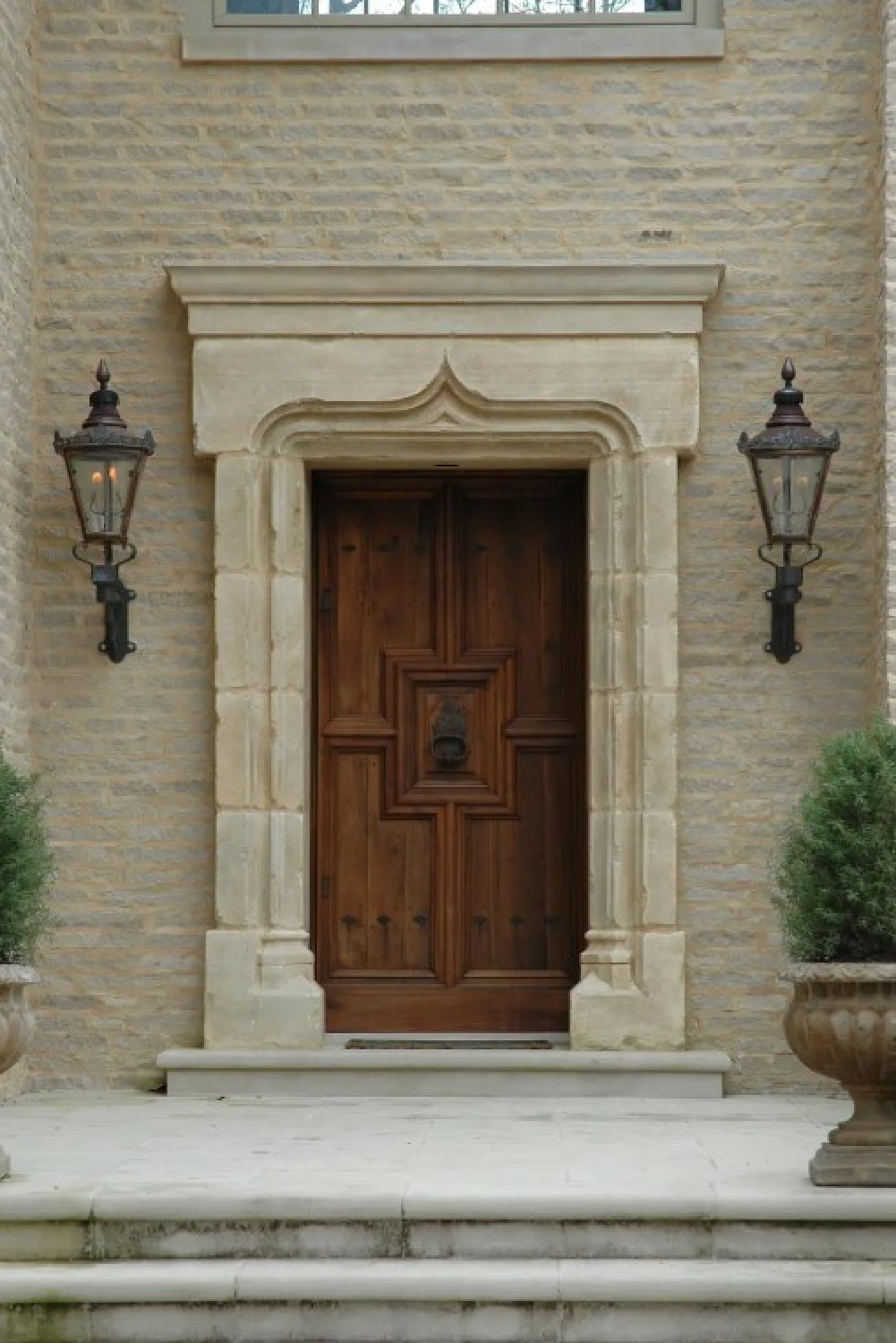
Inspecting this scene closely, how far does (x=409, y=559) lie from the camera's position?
916 cm

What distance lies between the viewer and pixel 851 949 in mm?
6469

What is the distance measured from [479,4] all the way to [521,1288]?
5.19 m

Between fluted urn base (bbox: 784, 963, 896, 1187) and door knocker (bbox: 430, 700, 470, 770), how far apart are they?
112 inches

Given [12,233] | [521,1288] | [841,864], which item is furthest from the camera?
[12,233]

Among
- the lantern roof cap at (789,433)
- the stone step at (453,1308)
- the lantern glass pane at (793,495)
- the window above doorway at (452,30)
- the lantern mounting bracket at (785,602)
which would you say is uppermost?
the window above doorway at (452,30)

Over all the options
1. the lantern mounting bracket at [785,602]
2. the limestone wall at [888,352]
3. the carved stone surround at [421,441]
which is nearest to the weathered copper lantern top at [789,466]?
the lantern mounting bracket at [785,602]

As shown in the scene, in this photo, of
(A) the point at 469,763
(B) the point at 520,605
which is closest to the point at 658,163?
(B) the point at 520,605

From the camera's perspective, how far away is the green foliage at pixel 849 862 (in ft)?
21.0

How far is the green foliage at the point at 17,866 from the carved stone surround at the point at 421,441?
212 cm

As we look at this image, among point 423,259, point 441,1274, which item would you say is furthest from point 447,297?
point 441,1274

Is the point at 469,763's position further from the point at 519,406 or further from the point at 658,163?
the point at 658,163

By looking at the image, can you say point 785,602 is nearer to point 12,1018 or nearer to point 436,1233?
point 436,1233

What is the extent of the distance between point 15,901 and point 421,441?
9.74 feet

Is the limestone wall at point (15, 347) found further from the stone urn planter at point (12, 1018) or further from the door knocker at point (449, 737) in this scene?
the stone urn planter at point (12, 1018)
